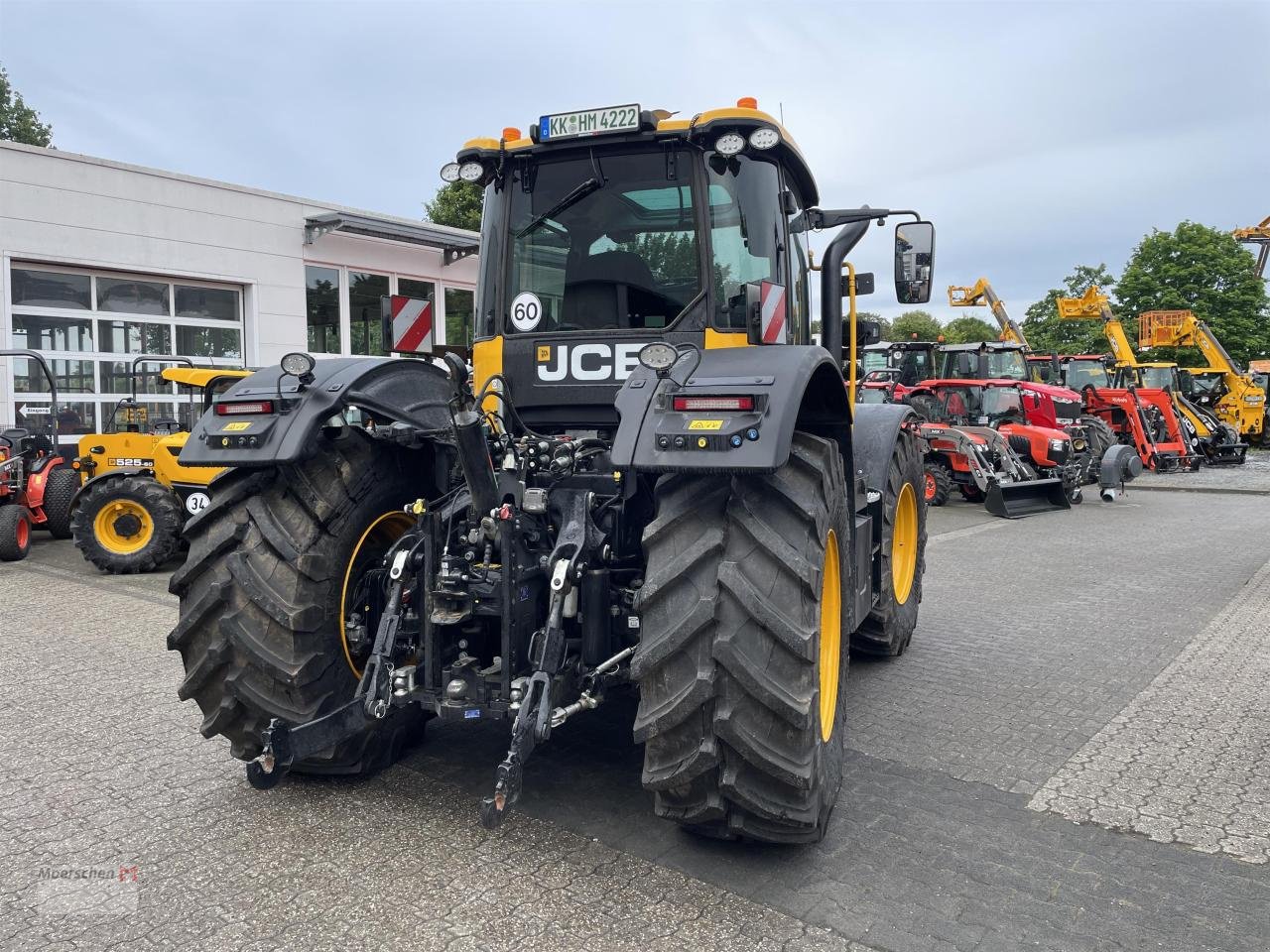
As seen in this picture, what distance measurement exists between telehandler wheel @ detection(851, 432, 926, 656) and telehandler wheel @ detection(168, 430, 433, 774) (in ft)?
10.2

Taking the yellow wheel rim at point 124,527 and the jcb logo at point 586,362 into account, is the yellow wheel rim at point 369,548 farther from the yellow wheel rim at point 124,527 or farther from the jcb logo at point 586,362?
the yellow wheel rim at point 124,527

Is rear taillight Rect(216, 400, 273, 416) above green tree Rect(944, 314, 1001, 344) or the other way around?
the other way around

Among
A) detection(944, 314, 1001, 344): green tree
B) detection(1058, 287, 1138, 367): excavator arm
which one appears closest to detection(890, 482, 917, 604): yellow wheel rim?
detection(1058, 287, 1138, 367): excavator arm

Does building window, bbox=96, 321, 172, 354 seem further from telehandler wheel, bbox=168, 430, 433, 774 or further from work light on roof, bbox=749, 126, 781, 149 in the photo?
work light on roof, bbox=749, 126, 781, 149

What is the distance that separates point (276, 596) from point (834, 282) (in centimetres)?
315

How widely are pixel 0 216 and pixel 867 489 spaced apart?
1303 centimetres

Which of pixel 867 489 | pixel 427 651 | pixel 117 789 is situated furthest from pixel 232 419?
pixel 867 489

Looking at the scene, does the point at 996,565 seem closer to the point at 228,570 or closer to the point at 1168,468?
the point at 228,570

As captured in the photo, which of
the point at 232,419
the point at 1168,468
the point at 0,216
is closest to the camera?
the point at 232,419

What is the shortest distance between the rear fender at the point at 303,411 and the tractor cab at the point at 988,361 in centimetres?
1641

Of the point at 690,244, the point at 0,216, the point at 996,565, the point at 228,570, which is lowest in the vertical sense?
the point at 996,565

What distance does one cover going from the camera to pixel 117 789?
12.9 ft

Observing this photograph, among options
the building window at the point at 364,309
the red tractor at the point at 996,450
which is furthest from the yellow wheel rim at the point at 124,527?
the red tractor at the point at 996,450

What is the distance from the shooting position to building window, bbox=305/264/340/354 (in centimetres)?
1691
